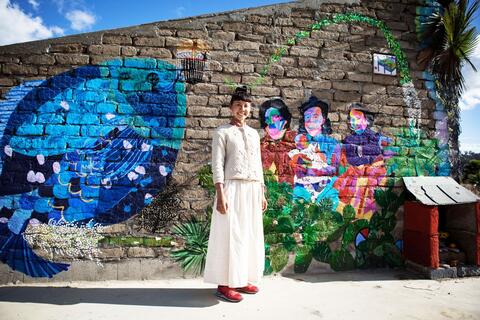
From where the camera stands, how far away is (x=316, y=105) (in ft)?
13.8

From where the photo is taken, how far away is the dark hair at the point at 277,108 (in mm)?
4031

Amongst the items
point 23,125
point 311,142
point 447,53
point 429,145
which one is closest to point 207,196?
point 311,142

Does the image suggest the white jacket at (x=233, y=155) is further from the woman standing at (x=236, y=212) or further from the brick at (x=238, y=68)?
the brick at (x=238, y=68)

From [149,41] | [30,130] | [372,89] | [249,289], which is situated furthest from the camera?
[372,89]

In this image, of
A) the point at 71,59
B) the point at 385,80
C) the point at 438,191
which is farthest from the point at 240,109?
the point at 438,191

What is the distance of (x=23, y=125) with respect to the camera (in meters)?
3.65

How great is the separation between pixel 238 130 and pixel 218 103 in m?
0.90

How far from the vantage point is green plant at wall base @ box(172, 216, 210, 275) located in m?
3.79

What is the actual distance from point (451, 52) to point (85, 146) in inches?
193

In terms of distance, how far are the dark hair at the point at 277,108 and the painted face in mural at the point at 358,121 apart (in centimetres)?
88

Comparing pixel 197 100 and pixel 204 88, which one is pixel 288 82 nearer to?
pixel 204 88

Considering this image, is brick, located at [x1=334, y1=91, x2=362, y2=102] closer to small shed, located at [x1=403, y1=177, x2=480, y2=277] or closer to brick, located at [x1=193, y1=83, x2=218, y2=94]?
small shed, located at [x1=403, y1=177, x2=480, y2=277]

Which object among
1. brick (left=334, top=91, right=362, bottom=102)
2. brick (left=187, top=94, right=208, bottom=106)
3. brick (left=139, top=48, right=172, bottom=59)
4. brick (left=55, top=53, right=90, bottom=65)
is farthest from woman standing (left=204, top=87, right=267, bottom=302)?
brick (left=55, top=53, right=90, bottom=65)

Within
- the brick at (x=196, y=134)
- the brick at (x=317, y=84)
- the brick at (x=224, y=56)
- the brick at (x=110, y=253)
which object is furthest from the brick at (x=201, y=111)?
the brick at (x=110, y=253)
